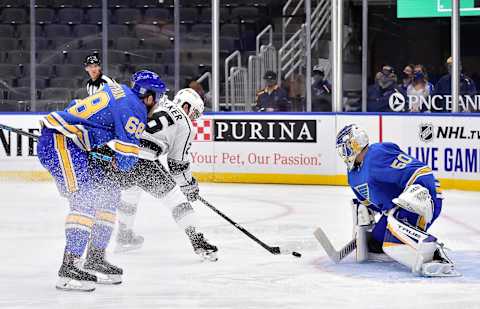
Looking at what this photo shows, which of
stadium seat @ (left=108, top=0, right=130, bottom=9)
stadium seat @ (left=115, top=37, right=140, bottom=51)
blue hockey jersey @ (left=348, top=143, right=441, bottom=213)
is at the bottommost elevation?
blue hockey jersey @ (left=348, top=143, right=441, bottom=213)

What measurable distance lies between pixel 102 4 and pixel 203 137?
1.88 m

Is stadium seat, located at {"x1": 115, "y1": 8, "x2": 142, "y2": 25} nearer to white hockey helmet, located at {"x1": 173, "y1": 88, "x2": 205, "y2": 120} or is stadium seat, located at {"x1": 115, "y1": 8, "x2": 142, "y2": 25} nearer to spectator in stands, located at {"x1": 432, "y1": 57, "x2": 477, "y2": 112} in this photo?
spectator in stands, located at {"x1": 432, "y1": 57, "x2": 477, "y2": 112}

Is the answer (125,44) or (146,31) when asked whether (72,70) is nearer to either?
(125,44)

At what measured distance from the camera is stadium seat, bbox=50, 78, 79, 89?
38.3 ft

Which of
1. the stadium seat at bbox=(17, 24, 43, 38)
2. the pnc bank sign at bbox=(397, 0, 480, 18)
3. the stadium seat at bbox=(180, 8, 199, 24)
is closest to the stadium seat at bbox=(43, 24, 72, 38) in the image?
the stadium seat at bbox=(17, 24, 43, 38)

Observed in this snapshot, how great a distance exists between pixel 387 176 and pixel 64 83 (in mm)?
6926

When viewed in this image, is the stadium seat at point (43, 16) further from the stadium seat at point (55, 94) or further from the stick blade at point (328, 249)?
the stick blade at point (328, 249)

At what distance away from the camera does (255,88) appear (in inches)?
441

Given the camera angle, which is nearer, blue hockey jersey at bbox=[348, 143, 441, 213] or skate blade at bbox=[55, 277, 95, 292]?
skate blade at bbox=[55, 277, 95, 292]

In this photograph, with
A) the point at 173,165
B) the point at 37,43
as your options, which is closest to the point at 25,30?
the point at 37,43

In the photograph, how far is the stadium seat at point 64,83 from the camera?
11.7 m

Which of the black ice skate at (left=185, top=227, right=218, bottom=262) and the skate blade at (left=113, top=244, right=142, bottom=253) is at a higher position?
the black ice skate at (left=185, top=227, right=218, bottom=262)

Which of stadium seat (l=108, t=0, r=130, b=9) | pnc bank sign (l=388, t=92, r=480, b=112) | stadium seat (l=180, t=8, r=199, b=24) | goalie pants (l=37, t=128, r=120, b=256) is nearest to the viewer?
goalie pants (l=37, t=128, r=120, b=256)

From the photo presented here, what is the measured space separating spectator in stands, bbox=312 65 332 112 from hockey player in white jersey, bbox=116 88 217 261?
477 centimetres
